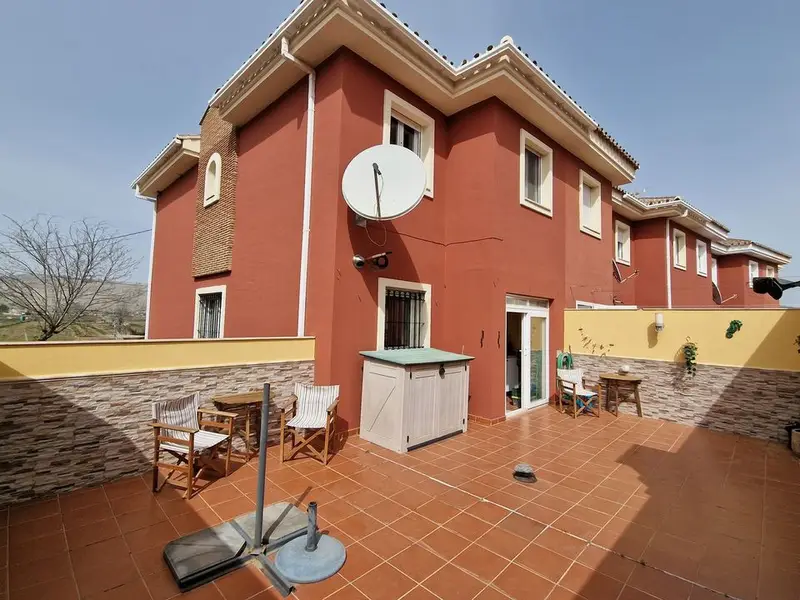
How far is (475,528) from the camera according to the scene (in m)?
3.42

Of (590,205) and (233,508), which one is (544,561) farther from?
(590,205)

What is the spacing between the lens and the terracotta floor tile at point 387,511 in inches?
140

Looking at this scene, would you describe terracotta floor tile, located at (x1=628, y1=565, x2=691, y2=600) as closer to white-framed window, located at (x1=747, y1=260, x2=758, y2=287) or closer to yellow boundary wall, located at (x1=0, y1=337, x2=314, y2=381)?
yellow boundary wall, located at (x1=0, y1=337, x2=314, y2=381)

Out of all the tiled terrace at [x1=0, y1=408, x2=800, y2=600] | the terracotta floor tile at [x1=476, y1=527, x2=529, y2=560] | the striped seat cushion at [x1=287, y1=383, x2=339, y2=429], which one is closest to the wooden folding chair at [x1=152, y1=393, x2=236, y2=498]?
the tiled terrace at [x1=0, y1=408, x2=800, y2=600]

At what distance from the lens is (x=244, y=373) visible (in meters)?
5.29

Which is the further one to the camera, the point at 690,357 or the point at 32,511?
the point at 690,357

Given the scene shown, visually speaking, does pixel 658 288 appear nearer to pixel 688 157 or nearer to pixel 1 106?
pixel 688 157

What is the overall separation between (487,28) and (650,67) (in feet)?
13.1

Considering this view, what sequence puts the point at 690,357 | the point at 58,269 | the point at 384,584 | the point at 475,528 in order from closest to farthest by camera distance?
the point at 384,584
the point at 475,528
the point at 690,357
the point at 58,269

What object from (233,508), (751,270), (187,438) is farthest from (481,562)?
(751,270)

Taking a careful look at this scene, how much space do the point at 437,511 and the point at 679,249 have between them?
1748cm

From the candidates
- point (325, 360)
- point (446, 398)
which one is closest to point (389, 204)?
point (325, 360)

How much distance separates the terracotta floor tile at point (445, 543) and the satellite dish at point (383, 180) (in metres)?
4.36

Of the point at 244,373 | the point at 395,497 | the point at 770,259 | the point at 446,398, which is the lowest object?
the point at 395,497
